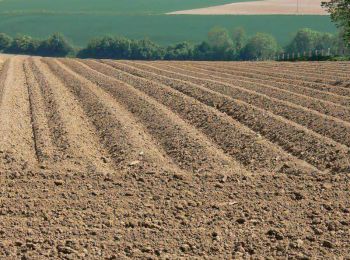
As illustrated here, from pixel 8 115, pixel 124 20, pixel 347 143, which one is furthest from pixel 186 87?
pixel 124 20

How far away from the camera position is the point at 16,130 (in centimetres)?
1148

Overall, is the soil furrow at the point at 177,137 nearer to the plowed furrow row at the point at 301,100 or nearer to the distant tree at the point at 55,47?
the plowed furrow row at the point at 301,100

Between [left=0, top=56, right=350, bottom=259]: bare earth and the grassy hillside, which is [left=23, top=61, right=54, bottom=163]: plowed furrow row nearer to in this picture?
[left=0, top=56, right=350, bottom=259]: bare earth

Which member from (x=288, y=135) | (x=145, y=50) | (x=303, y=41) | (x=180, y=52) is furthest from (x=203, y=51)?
(x=288, y=135)

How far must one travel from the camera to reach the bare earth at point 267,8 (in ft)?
A: 277

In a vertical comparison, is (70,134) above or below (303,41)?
above

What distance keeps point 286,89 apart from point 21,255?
40.6 ft

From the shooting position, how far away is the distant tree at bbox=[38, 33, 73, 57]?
6869 centimetres

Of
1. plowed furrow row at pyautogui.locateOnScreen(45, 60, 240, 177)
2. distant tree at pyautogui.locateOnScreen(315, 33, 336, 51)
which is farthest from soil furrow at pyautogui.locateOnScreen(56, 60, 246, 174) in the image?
distant tree at pyautogui.locateOnScreen(315, 33, 336, 51)

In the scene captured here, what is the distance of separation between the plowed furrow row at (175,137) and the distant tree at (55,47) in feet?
176

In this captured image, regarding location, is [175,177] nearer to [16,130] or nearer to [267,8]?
[16,130]

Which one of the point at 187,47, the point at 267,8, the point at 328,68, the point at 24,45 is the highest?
the point at 267,8

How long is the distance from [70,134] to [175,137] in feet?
5.86

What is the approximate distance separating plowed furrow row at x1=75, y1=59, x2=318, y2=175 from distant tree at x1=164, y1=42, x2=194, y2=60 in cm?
4953
